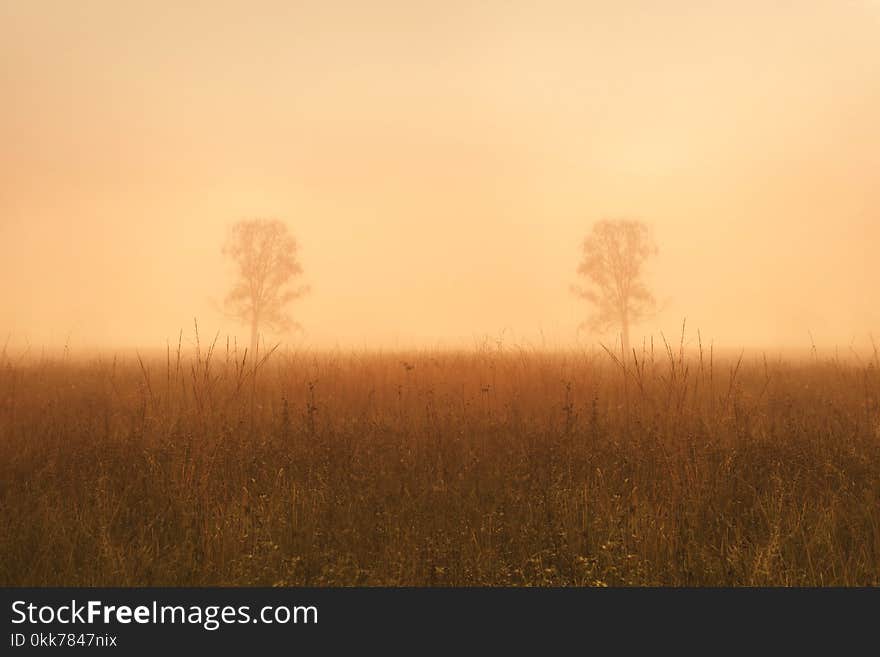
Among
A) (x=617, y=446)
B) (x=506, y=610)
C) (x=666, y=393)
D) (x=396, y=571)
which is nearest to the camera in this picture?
(x=506, y=610)

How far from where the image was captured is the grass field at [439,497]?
3090 millimetres

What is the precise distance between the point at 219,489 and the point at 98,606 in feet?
5.03

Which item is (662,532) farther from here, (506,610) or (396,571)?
(396,571)

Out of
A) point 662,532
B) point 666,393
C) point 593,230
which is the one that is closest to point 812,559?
point 662,532

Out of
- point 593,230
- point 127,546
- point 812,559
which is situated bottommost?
point 812,559

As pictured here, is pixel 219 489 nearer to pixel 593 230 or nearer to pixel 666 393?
pixel 666 393

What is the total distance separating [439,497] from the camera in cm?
394

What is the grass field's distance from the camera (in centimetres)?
309

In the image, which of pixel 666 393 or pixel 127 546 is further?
pixel 666 393

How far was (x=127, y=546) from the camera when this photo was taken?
135 inches

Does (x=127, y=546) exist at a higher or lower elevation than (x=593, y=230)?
lower

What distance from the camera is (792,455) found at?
470 cm

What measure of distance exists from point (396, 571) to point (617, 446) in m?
2.83

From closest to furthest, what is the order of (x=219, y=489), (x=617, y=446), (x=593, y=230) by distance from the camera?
(x=219, y=489) < (x=617, y=446) < (x=593, y=230)
